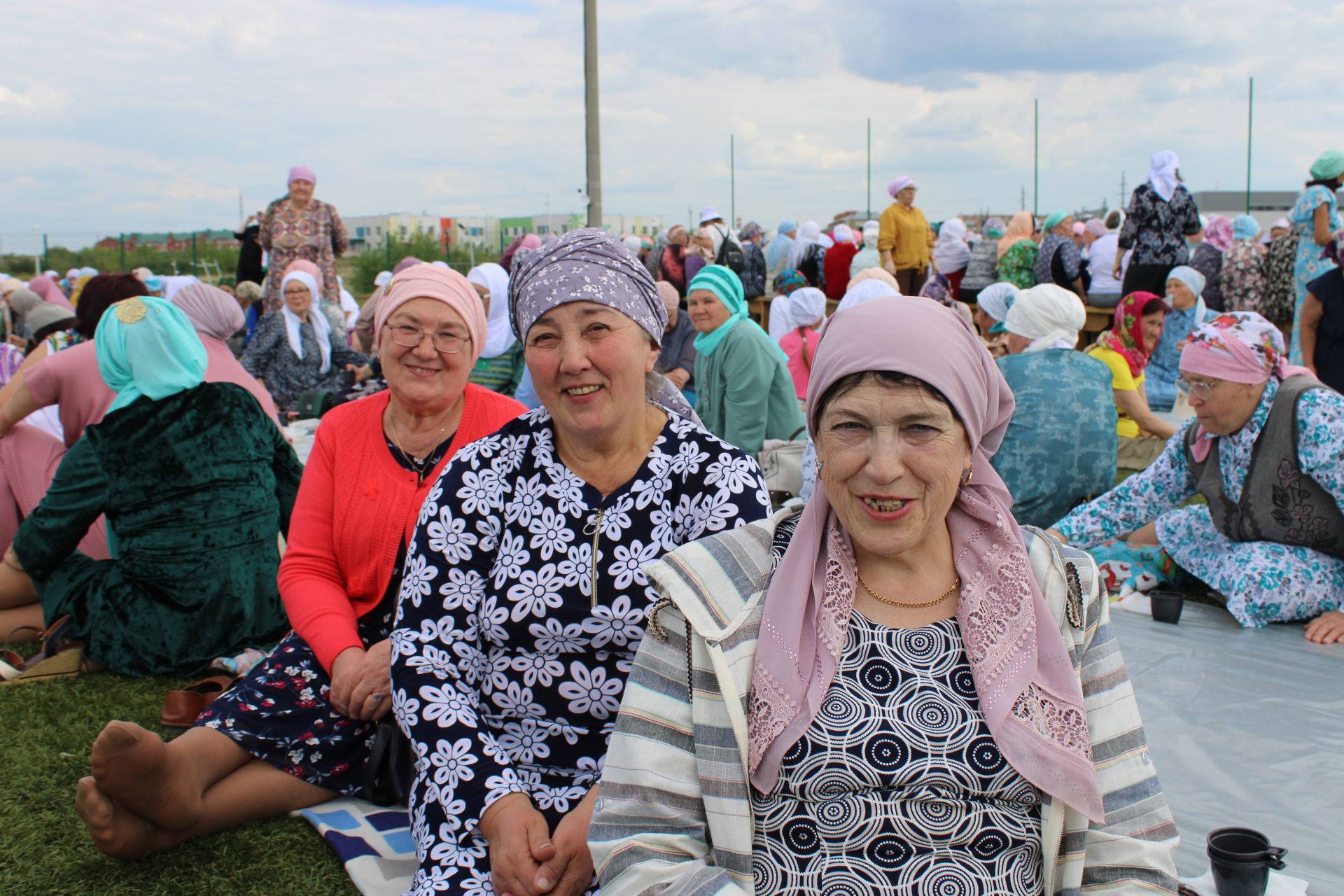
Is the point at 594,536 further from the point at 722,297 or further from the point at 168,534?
the point at 722,297

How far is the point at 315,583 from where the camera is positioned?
10.0 ft

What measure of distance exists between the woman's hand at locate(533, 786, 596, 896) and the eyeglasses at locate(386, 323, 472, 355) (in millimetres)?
1659

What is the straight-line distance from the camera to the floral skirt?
2.92 metres

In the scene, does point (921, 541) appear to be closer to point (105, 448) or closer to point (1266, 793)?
point (1266, 793)

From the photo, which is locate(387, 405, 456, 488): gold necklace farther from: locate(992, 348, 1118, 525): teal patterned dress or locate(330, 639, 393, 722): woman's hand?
locate(992, 348, 1118, 525): teal patterned dress

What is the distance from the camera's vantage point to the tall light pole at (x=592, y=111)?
10.6 metres

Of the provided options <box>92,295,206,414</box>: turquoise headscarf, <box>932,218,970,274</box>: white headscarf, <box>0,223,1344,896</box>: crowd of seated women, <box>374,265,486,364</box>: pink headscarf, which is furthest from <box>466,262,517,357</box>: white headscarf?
<box>932,218,970,274</box>: white headscarf

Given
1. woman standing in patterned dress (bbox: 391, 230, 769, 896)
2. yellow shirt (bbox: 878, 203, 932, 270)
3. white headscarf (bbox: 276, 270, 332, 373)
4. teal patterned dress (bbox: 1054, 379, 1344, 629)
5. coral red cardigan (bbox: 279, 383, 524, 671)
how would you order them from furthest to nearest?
yellow shirt (bbox: 878, 203, 932, 270) < white headscarf (bbox: 276, 270, 332, 373) < teal patterned dress (bbox: 1054, 379, 1344, 629) < coral red cardigan (bbox: 279, 383, 524, 671) < woman standing in patterned dress (bbox: 391, 230, 769, 896)

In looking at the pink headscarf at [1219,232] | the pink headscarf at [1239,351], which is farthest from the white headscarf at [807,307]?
the pink headscarf at [1219,232]

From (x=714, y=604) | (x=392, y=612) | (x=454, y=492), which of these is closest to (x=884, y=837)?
(x=714, y=604)

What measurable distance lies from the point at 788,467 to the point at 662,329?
12.0 feet

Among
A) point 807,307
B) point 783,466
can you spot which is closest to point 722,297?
point 783,466

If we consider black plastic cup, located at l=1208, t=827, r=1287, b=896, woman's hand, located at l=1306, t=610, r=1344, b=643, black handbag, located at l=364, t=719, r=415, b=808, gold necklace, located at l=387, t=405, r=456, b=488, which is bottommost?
black plastic cup, located at l=1208, t=827, r=1287, b=896

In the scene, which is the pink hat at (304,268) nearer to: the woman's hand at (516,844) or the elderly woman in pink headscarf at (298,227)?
the elderly woman in pink headscarf at (298,227)
